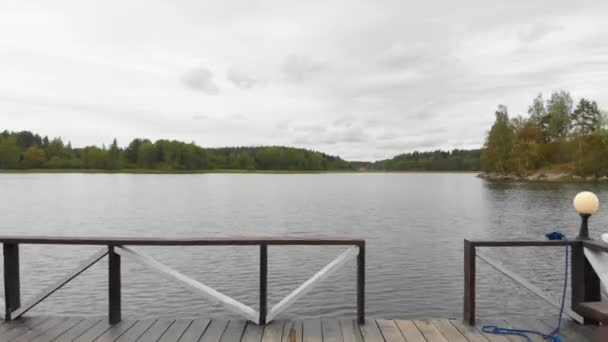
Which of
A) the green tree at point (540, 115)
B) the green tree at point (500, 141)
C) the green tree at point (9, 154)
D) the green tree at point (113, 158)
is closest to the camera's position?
the green tree at point (500, 141)

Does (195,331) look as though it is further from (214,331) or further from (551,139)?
(551,139)

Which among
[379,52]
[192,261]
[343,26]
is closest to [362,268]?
[192,261]

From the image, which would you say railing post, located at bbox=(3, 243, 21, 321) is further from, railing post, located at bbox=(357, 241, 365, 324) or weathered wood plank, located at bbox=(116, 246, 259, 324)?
railing post, located at bbox=(357, 241, 365, 324)

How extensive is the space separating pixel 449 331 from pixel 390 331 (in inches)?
21.5

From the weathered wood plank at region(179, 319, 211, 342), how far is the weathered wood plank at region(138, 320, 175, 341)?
219 mm

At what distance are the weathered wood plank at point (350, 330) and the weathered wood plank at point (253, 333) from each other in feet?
2.49

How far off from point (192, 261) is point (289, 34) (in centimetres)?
1675

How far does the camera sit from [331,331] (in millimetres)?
3500

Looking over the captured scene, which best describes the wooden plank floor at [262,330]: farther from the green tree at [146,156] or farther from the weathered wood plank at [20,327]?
the green tree at [146,156]

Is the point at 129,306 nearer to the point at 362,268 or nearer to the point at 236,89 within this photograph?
the point at 362,268

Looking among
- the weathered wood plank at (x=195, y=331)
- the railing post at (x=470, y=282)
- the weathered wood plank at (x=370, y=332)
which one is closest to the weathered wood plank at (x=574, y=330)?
the railing post at (x=470, y=282)

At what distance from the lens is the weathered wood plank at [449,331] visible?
11.0 feet

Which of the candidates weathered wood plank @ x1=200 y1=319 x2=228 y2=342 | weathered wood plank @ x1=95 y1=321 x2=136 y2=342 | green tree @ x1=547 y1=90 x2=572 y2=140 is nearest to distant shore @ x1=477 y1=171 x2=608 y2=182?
green tree @ x1=547 y1=90 x2=572 y2=140

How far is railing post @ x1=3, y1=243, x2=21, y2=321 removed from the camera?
3688 mm
